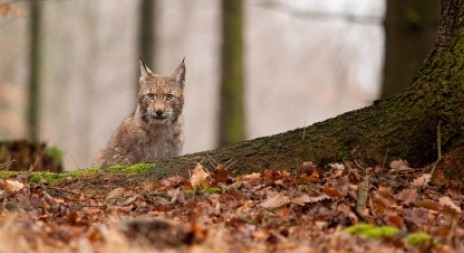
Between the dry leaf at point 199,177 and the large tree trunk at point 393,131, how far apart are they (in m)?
0.34

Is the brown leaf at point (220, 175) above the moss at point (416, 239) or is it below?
above

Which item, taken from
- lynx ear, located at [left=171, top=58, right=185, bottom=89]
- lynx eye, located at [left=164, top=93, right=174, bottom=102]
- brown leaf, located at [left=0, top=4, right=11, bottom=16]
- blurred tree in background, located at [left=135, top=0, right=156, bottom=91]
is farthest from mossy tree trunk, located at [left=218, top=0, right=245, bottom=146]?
lynx eye, located at [left=164, top=93, right=174, bottom=102]

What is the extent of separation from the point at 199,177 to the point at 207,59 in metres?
49.0

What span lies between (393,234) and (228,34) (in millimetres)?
13525

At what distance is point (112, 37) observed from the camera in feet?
147

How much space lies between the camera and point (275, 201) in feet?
19.2

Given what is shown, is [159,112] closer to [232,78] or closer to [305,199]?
[305,199]

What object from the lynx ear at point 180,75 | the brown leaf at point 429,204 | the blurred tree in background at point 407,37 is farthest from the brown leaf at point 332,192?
the blurred tree in background at point 407,37

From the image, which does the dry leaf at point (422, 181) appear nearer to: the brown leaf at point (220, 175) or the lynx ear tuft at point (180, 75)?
the brown leaf at point (220, 175)

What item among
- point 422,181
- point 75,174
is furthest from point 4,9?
point 422,181

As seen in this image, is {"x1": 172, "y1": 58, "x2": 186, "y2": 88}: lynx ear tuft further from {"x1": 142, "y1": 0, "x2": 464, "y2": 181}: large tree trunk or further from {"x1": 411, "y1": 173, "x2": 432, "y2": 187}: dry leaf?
{"x1": 411, "y1": 173, "x2": 432, "y2": 187}: dry leaf

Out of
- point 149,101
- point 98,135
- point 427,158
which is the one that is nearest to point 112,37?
point 98,135

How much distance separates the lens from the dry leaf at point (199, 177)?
260 inches

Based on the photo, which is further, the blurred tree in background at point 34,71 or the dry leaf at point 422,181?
the blurred tree in background at point 34,71
